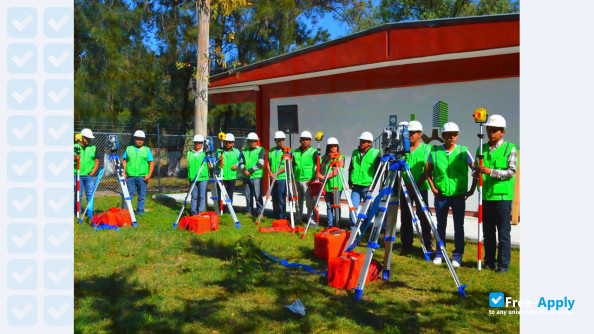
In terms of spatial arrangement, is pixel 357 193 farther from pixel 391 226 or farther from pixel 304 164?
pixel 391 226

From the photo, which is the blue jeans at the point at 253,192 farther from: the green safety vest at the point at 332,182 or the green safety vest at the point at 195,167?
the green safety vest at the point at 332,182

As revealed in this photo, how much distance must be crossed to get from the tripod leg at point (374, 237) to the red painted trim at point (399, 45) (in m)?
4.97

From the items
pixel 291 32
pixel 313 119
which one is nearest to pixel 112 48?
pixel 291 32

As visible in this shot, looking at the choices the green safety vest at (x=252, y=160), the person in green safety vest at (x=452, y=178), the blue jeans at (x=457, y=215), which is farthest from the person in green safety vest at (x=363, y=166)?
the green safety vest at (x=252, y=160)

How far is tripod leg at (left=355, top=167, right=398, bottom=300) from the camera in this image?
4.54 m

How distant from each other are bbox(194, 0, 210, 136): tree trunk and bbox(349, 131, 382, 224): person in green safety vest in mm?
5266

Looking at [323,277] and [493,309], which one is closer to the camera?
[493,309]

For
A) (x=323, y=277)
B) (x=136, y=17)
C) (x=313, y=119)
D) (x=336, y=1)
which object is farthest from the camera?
(x=336, y=1)

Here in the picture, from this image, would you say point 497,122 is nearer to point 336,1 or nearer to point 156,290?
point 156,290

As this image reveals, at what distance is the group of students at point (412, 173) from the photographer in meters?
5.41

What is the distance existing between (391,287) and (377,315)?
0.86 m

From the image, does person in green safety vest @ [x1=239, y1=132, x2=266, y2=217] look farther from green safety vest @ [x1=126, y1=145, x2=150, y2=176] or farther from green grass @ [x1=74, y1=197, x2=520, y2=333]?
green grass @ [x1=74, y1=197, x2=520, y2=333]

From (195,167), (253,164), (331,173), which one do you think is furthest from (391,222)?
(195,167)

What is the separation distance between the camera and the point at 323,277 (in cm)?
523
